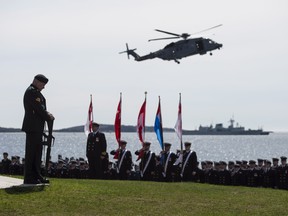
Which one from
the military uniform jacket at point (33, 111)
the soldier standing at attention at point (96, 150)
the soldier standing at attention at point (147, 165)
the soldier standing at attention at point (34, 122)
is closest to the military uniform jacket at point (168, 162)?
the soldier standing at attention at point (147, 165)

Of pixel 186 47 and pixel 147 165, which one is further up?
pixel 186 47

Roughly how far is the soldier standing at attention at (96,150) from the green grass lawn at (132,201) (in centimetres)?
551

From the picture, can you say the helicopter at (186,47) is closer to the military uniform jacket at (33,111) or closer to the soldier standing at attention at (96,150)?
the soldier standing at attention at (96,150)

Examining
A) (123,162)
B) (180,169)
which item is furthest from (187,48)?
(180,169)

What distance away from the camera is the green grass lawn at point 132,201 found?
11.4 meters

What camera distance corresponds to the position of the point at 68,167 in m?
24.1

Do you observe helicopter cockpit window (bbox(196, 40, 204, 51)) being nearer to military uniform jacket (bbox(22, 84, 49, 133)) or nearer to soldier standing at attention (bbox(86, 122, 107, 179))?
soldier standing at attention (bbox(86, 122, 107, 179))

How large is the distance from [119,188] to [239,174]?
762 centimetres

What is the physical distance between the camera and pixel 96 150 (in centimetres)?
2030

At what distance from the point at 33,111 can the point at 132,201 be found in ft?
7.76

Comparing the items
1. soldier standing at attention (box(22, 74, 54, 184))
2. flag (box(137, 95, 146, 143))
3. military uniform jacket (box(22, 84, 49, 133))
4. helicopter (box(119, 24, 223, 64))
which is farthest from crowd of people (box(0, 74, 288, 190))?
helicopter (box(119, 24, 223, 64))

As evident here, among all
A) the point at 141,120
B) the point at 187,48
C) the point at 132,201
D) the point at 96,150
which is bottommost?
the point at 132,201

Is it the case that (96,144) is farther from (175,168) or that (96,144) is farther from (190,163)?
(190,163)

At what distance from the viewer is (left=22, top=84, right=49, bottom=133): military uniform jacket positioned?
13.0 metres
